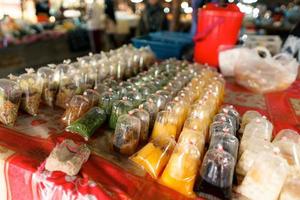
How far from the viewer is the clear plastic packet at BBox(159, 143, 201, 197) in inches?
35.6

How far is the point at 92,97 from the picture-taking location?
1323mm

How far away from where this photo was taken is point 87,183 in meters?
0.89

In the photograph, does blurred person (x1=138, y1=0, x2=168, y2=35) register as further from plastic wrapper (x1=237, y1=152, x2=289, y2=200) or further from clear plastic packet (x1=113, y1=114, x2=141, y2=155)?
plastic wrapper (x1=237, y1=152, x2=289, y2=200)

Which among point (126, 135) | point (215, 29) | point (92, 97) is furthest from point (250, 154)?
point (215, 29)

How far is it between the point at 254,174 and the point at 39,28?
521 centimetres

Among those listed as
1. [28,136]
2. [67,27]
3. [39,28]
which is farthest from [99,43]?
[28,136]

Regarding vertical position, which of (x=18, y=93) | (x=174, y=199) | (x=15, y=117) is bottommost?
(x=174, y=199)

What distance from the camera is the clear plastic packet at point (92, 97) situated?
131 centimetres

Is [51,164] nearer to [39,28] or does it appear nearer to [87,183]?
[87,183]

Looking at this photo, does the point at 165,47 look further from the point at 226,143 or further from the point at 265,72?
the point at 226,143

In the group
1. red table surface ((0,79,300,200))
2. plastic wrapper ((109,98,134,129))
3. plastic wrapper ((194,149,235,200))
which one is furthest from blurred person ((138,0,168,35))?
plastic wrapper ((194,149,235,200))

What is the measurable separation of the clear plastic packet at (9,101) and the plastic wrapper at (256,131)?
1.00 meters

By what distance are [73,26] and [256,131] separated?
5645mm

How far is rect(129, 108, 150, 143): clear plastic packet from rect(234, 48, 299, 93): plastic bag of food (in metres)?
1.14
